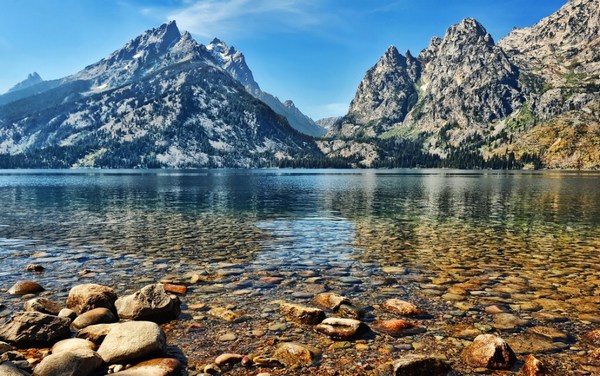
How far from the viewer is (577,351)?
41.2 ft

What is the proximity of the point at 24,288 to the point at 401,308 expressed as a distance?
1709 centimetres

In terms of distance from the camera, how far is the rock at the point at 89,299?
15.9 metres

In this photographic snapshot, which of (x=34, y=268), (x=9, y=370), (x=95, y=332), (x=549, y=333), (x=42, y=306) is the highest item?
(x=9, y=370)

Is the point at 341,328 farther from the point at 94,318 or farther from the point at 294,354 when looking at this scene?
the point at 94,318

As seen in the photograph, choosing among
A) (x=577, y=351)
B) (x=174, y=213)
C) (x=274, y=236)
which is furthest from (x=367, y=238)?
(x=174, y=213)

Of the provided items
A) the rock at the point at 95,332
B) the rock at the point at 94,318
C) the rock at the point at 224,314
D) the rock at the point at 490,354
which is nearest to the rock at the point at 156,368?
the rock at the point at 95,332

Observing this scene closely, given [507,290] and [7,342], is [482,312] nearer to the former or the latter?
[507,290]

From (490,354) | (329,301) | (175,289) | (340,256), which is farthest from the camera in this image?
(340,256)

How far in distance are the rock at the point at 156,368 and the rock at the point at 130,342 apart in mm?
487

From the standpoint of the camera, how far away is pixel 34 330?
13.1m

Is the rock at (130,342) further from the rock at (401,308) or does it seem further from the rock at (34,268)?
the rock at (34,268)

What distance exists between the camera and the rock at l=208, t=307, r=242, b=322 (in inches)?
615

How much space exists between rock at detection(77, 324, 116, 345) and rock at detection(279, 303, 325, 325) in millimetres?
6383

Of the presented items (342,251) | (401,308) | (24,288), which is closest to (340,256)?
(342,251)
